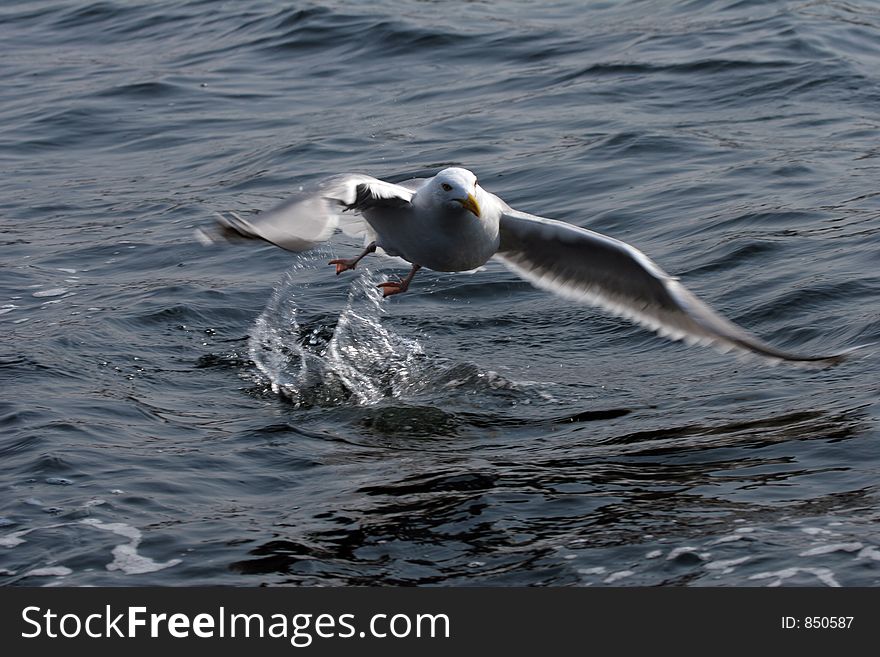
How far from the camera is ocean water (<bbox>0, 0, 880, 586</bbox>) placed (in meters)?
6.26

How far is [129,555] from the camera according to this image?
611 centimetres

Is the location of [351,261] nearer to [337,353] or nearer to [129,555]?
[337,353]

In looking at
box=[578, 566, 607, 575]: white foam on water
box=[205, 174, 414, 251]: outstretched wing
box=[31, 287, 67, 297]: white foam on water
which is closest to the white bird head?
box=[205, 174, 414, 251]: outstretched wing

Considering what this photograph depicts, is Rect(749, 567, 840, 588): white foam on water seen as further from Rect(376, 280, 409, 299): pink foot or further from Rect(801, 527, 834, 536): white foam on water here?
Rect(376, 280, 409, 299): pink foot

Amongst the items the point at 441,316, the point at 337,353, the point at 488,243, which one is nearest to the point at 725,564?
the point at 488,243

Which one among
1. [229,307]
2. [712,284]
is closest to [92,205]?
[229,307]

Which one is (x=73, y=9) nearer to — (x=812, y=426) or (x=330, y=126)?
(x=330, y=126)

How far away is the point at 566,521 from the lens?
251 inches

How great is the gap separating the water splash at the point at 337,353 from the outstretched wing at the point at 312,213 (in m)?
1.36

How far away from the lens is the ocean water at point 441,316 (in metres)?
6.26

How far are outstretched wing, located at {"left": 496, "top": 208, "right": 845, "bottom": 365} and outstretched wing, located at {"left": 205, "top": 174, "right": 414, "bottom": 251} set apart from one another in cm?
88

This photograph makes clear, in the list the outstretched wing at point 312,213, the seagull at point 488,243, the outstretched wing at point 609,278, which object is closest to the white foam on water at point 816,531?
the seagull at point 488,243

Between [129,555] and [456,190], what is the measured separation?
2573 millimetres
